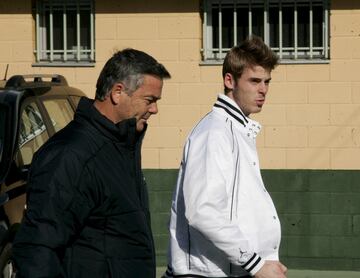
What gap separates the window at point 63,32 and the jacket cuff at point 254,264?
6.43 m

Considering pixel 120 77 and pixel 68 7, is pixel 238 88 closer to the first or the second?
pixel 120 77

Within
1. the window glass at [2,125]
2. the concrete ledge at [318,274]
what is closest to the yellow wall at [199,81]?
the concrete ledge at [318,274]

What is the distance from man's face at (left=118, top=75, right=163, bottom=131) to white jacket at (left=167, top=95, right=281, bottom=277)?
54 centimetres

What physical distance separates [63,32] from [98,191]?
7.13 metres

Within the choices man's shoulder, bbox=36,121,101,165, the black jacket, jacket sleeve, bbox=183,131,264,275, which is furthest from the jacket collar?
man's shoulder, bbox=36,121,101,165

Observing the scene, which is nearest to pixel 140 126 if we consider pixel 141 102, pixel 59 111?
pixel 141 102

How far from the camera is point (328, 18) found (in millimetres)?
10461

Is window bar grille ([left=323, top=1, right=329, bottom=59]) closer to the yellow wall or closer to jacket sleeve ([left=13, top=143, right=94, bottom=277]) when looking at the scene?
the yellow wall

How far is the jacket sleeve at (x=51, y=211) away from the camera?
371 cm

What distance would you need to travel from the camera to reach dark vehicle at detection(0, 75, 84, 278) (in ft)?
23.3

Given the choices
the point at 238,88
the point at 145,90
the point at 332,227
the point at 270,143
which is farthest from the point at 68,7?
the point at 145,90

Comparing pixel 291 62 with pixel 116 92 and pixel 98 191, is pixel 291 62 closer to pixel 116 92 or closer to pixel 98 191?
pixel 116 92

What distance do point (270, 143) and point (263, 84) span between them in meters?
5.56

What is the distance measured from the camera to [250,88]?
4.91m
